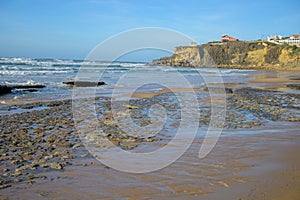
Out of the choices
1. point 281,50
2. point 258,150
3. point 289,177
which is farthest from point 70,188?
point 281,50

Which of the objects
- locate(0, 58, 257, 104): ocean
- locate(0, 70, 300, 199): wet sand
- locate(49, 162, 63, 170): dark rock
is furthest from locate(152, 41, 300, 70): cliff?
locate(49, 162, 63, 170): dark rock

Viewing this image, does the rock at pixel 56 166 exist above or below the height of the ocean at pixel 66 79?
below

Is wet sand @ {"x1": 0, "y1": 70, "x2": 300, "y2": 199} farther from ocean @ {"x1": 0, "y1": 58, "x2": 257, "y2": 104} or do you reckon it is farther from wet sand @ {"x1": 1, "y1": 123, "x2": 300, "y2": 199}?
ocean @ {"x1": 0, "y1": 58, "x2": 257, "y2": 104}

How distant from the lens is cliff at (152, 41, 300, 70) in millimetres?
77062

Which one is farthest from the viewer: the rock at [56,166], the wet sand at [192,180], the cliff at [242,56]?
the cliff at [242,56]

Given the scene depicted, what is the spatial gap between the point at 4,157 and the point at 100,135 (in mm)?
2123

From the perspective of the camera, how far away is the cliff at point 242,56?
3034 inches

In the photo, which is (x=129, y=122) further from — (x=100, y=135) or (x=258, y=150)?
(x=258, y=150)

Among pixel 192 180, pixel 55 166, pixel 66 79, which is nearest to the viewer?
pixel 192 180

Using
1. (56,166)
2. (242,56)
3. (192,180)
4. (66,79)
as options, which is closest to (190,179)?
(192,180)

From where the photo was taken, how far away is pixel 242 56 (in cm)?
9575

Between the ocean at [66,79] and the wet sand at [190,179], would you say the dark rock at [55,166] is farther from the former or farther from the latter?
the ocean at [66,79]

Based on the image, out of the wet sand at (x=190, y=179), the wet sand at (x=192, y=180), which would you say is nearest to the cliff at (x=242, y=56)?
the wet sand at (x=190, y=179)

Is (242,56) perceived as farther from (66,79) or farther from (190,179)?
(190,179)
